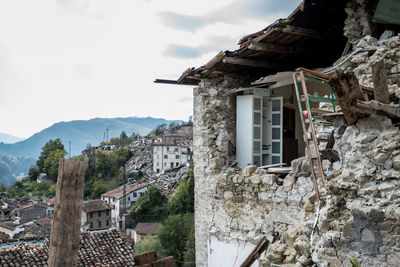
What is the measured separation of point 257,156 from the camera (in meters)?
7.14

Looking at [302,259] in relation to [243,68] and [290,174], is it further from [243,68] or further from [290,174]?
[243,68]

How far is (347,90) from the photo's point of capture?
2984 millimetres

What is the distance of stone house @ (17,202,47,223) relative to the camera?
3666 cm

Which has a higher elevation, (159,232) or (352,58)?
(352,58)

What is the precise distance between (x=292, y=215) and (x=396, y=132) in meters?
3.01

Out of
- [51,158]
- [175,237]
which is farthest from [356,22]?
[51,158]

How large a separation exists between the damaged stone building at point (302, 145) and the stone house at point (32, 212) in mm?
34772

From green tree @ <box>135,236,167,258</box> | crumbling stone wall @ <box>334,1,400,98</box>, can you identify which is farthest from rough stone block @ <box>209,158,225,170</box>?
green tree @ <box>135,236,167,258</box>

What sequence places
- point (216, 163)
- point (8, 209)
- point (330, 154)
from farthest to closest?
point (8, 209) < point (216, 163) < point (330, 154)

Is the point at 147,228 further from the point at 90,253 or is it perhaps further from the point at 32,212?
the point at 90,253

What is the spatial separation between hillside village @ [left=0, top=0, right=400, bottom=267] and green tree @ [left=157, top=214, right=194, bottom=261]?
716 inches

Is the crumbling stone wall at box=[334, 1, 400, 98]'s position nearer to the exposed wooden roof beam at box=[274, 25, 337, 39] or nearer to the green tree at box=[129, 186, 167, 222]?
the exposed wooden roof beam at box=[274, 25, 337, 39]

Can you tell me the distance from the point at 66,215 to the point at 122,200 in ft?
129

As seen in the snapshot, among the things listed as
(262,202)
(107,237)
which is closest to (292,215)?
(262,202)
